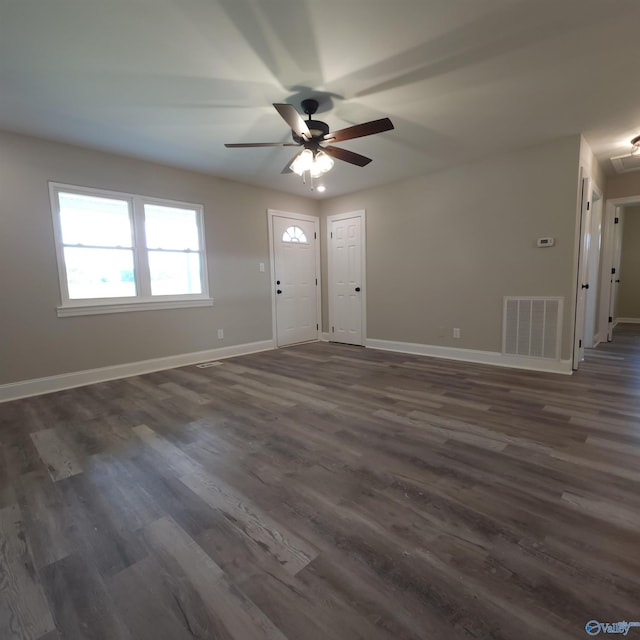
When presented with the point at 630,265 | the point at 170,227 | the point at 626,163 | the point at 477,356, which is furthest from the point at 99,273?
the point at 630,265

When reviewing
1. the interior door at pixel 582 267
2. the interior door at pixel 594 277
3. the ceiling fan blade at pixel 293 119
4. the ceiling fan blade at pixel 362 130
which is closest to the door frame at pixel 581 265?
the interior door at pixel 582 267

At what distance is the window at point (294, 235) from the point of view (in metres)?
5.66

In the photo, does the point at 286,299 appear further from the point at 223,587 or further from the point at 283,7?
the point at 223,587

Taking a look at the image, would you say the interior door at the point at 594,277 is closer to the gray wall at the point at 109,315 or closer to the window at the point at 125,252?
the gray wall at the point at 109,315

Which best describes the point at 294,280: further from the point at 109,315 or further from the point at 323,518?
the point at 323,518

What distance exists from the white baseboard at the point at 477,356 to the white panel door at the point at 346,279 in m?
0.49

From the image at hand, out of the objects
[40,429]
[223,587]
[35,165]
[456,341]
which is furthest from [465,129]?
[40,429]

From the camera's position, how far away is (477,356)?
4.42 meters

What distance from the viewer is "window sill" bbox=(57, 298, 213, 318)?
11.9 ft

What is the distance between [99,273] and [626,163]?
6.93 m

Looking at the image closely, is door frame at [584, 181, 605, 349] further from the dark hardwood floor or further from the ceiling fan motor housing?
the ceiling fan motor housing

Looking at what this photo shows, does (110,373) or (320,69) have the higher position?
(320,69)

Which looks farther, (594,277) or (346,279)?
(346,279)

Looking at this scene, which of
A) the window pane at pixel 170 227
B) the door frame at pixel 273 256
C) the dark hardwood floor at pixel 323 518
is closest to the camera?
the dark hardwood floor at pixel 323 518
